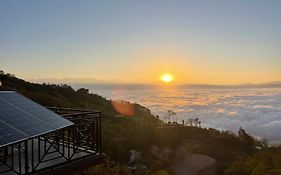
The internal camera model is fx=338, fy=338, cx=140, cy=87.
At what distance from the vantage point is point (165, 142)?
1092 inches

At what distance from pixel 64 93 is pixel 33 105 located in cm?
2849

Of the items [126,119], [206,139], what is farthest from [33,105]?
[206,139]

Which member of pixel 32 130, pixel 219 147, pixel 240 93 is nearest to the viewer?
pixel 32 130

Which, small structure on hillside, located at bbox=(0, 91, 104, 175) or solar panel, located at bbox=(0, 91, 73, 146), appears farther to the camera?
small structure on hillside, located at bbox=(0, 91, 104, 175)

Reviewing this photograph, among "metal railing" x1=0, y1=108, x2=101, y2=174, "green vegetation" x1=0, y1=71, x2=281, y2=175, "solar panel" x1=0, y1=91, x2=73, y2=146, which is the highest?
"solar panel" x1=0, y1=91, x2=73, y2=146

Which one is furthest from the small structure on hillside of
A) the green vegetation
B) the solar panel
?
the green vegetation

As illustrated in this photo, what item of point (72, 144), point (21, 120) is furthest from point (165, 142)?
point (21, 120)

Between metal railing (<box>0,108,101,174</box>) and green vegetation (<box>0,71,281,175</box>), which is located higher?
metal railing (<box>0,108,101,174</box>)

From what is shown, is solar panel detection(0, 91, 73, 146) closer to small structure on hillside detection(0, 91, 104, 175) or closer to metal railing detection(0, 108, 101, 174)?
small structure on hillside detection(0, 91, 104, 175)

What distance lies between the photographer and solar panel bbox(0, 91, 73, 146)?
4.80 m

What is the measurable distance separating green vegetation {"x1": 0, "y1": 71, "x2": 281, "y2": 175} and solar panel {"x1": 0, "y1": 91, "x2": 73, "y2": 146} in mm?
9091

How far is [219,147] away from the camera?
29.1 m

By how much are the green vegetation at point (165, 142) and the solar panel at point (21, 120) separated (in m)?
9.09

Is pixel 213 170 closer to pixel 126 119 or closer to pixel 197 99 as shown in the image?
pixel 126 119
